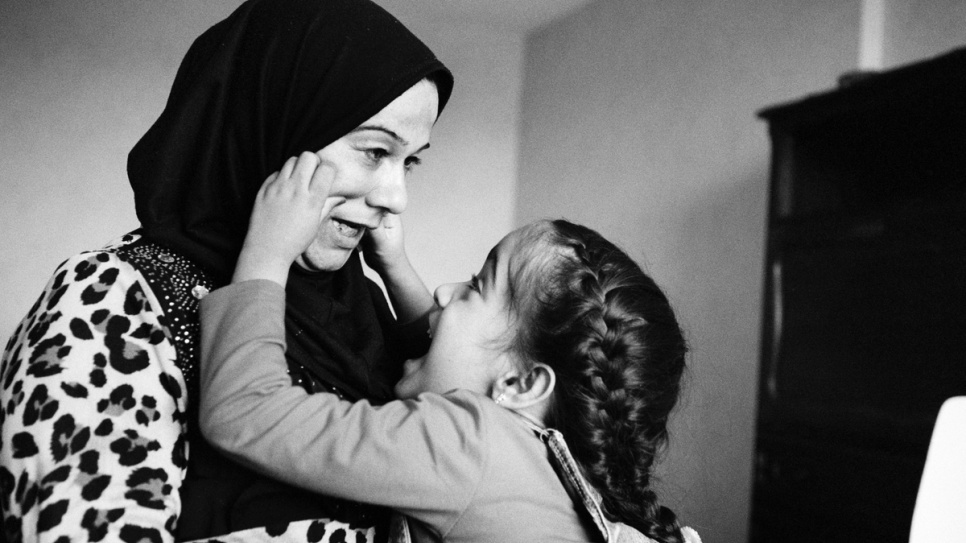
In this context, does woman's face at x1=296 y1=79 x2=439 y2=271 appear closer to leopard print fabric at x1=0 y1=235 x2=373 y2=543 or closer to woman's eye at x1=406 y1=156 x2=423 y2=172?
woman's eye at x1=406 y1=156 x2=423 y2=172

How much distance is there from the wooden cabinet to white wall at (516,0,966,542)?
19.7 inches

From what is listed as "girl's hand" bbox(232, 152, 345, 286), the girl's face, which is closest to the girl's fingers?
"girl's hand" bbox(232, 152, 345, 286)

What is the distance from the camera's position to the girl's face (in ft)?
3.93

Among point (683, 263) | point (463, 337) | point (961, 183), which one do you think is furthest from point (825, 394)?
point (463, 337)

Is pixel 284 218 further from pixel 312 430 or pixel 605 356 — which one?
pixel 605 356

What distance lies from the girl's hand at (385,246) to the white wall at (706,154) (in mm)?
1782

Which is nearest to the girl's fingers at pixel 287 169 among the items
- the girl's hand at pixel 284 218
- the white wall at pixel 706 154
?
the girl's hand at pixel 284 218

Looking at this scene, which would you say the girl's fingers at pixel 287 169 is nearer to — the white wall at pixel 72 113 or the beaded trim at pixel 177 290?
the beaded trim at pixel 177 290

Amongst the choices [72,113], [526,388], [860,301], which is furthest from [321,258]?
[72,113]

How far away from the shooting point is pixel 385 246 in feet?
4.92

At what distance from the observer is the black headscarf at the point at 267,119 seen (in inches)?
44.7

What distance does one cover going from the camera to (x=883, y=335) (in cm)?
224

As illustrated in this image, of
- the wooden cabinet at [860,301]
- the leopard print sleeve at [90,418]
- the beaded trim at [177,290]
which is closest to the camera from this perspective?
the leopard print sleeve at [90,418]

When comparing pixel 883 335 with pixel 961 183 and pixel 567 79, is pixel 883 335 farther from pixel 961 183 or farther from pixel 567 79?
pixel 567 79
